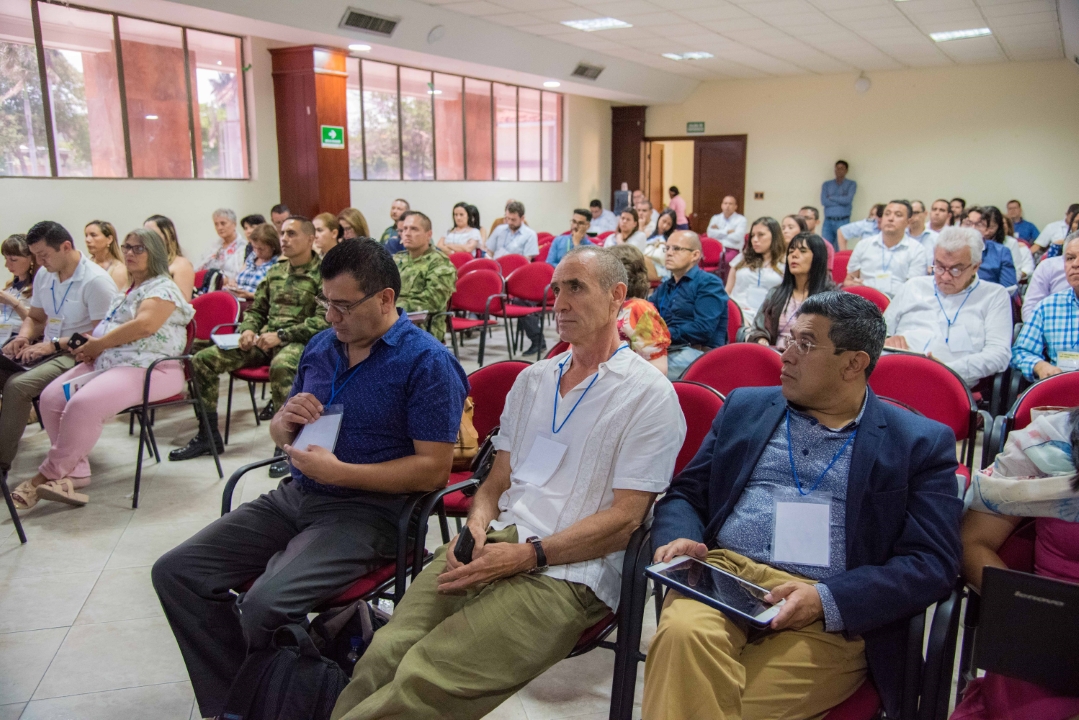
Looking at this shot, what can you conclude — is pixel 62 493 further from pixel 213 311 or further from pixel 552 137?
pixel 552 137

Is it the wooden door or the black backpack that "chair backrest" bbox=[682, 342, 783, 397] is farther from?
the wooden door

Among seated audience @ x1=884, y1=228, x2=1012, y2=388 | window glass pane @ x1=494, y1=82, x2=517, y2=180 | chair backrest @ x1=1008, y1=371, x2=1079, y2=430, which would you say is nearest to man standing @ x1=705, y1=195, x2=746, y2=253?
window glass pane @ x1=494, y1=82, x2=517, y2=180

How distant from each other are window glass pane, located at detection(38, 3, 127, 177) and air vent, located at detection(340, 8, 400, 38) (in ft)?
7.17

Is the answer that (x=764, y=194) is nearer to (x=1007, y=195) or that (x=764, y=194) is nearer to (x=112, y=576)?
(x=1007, y=195)

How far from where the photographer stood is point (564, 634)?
1700 millimetres

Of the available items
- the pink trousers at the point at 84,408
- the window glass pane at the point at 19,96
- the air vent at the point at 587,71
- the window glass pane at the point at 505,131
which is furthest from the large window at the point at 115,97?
the air vent at the point at 587,71

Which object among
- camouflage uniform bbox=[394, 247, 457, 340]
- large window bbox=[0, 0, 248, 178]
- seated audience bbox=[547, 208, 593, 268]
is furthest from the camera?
seated audience bbox=[547, 208, 593, 268]

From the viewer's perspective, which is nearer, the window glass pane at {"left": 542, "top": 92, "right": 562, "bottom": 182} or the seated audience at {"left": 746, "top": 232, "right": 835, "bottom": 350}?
the seated audience at {"left": 746, "top": 232, "right": 835, "bottom": 350}

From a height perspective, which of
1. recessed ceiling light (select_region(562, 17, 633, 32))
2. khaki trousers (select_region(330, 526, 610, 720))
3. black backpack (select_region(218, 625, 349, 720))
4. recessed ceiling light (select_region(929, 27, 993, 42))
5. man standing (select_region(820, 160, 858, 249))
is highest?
recessed ceiling light (select_region(562, 17, 633, 32))

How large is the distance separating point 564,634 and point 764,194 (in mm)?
13606

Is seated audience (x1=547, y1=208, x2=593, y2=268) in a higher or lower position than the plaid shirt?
higher

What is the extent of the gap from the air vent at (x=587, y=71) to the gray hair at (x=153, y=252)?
8.81 metres

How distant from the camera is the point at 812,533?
167 cm

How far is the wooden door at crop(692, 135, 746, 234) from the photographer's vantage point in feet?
47.0
